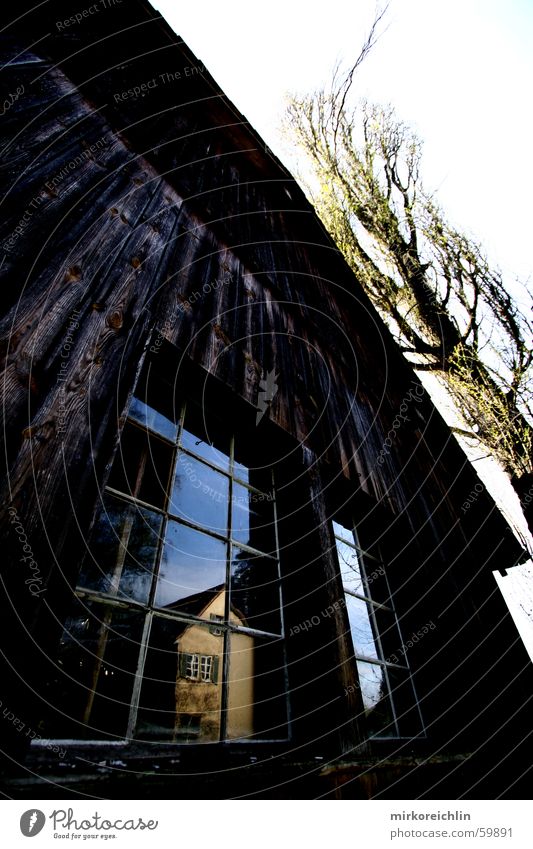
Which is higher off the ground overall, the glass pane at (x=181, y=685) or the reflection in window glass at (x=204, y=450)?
the reflection in window glass at (x=204, y=450)

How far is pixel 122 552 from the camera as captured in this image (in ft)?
4.52

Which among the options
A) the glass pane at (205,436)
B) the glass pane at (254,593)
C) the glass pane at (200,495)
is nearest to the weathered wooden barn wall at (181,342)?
the glass pane at (254,593)

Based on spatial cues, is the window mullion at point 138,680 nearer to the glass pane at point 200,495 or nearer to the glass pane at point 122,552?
the glass pane at point 122,552

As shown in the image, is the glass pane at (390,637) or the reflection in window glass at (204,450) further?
the glass pane at (390,637)

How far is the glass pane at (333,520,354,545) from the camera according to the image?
2.65 metres

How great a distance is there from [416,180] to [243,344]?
8.44 meters

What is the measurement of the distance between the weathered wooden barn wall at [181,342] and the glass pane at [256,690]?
0.36 feet

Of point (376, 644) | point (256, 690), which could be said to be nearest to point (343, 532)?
point (376, 644)

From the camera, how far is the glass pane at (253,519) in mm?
1958

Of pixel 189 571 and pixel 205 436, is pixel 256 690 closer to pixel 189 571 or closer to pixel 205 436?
pixel 189 571

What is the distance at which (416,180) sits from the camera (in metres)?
8.46

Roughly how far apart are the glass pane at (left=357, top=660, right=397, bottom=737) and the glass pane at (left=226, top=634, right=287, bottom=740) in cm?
62

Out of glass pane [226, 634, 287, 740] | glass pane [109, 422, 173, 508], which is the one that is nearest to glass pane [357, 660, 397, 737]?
glass pane [226, 634, 287, 740]

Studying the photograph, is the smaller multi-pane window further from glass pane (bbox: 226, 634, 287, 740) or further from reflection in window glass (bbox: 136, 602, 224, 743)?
glass pane (bbox: 226, 634, 287, 740)
